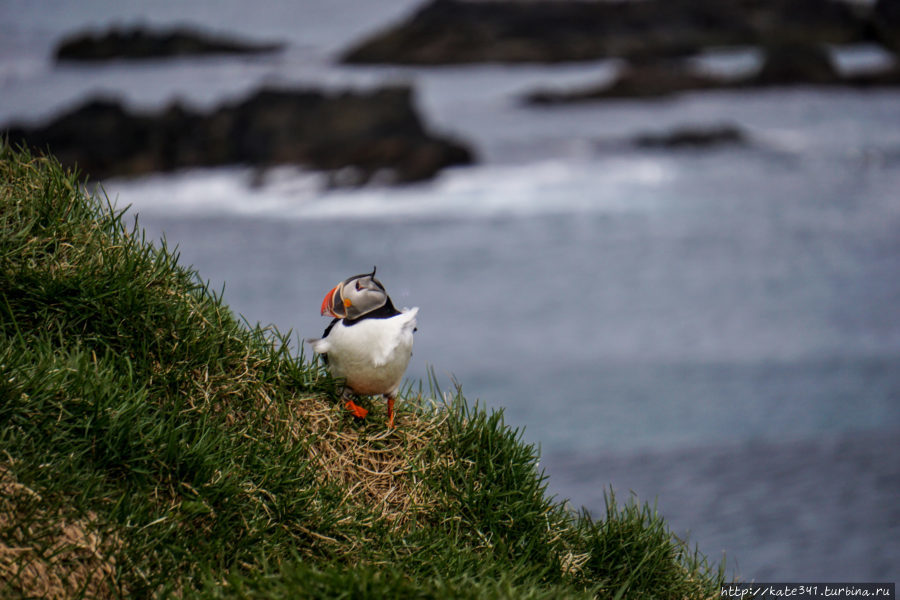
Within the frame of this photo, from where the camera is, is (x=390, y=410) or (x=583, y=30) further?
(x=583, y=30)

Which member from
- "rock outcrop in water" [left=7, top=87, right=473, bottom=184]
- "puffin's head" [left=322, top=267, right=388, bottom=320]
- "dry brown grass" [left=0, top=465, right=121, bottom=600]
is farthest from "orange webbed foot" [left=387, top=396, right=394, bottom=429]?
"rock outcrop in water" [left=7, top=87, right=473, bottom=184]

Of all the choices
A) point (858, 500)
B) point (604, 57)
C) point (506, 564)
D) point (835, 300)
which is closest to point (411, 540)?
point (506, 564)

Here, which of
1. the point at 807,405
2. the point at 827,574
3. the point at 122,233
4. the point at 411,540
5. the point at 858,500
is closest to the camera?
the point at 411,540

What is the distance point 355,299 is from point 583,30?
13.2 ft

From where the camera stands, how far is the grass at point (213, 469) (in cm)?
107

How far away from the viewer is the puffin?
1310mm

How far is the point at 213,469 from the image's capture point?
1194mm

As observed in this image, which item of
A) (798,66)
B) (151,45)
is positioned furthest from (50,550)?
(798,66)

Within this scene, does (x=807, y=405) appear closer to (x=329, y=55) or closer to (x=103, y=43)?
(x=329, y=55)

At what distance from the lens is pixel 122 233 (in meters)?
1.45

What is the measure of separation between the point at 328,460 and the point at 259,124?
12.0 feet

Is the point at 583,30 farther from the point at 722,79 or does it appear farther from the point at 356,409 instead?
the point at 356,409

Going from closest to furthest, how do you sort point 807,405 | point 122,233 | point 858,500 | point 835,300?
point 122,233 < point 858,500 < point 807,405 < point 835,300

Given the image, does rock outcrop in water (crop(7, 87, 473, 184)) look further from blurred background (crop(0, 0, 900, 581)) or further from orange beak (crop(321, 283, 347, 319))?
orange beak (crop(321, 283, 347, 319))
